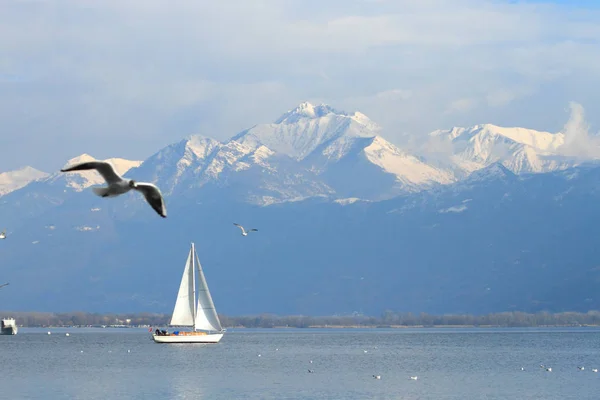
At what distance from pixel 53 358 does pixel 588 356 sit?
73.3 m

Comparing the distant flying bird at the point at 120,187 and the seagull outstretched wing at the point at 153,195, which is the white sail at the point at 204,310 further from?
the seagull outstretched wing at the point at 153,195

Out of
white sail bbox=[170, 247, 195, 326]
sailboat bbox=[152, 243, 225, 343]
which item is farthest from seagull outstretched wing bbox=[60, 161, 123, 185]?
white sail bbox=[170, 247, 195, 326]

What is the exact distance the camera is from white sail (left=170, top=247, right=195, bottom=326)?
183500 millimetres

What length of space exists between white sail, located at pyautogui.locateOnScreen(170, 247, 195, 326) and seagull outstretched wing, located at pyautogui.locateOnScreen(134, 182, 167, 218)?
142114 millimetres

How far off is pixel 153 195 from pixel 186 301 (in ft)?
472

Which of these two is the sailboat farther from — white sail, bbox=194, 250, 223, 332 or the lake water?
the lake water

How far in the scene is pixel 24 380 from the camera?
118688 mm

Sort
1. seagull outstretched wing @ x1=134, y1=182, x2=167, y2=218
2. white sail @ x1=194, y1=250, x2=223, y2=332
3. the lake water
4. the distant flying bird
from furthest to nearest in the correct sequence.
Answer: white sail @ x1=194, y1=250, x2=223, y2=332 < the lake water < the distant flying bird < seagull outstretched wing @ x1=134, y1=182, x2=167, y2=218

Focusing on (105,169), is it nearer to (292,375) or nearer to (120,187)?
(120,187)

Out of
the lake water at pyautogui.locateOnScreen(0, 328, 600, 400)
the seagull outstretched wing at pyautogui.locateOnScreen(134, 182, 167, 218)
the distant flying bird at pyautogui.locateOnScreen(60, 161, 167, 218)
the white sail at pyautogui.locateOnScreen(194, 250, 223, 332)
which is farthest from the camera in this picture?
the white sail at pyautogui.locateOnScreen(194, 250, 223, 332)

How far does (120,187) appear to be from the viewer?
4194cm

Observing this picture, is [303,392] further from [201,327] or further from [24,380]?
[201,327]

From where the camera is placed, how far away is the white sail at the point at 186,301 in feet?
602

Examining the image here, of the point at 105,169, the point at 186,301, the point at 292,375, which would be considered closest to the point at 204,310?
the point at 186,301
